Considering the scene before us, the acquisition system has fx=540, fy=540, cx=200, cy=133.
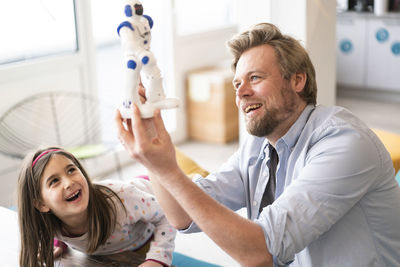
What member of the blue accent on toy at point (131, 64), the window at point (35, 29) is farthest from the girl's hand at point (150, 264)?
the window at point (35, 29)

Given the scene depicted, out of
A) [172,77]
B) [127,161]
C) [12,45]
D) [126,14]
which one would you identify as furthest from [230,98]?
[126,14]

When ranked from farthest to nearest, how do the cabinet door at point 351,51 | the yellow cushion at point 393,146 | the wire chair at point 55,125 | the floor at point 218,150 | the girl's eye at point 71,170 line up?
the cabinet door at point 351,51
the wire chair at point 55,125
the floor at point 218,150
the yellow cushion at point 393,146
the girl's eye at point 71,170

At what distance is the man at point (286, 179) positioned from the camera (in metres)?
1.21

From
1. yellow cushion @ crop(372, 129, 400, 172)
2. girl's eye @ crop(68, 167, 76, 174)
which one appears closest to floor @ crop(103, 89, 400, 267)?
yellow cushion @ crop(372, 129, 400, 172)

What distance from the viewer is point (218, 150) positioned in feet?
15.4

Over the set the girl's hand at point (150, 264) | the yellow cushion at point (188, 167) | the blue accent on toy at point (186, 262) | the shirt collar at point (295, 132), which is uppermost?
the shirt collar at point (295, 132)

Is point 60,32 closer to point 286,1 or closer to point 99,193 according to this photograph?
point 286,1

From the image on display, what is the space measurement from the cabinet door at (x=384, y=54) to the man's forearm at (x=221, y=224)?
4951mm

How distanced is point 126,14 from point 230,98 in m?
3.56

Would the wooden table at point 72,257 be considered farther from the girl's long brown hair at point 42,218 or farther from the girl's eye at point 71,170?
the girl's eye at point 71,170

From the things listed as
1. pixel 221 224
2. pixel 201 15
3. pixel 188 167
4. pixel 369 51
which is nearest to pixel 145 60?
pixel 221 224

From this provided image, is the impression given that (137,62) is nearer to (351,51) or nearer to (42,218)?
(42,218)

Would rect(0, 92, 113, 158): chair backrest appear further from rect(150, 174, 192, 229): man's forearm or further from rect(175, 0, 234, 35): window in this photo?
rect(150, 174, 192, 229): man's forearm

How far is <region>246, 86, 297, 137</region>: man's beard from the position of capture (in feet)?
5.09
